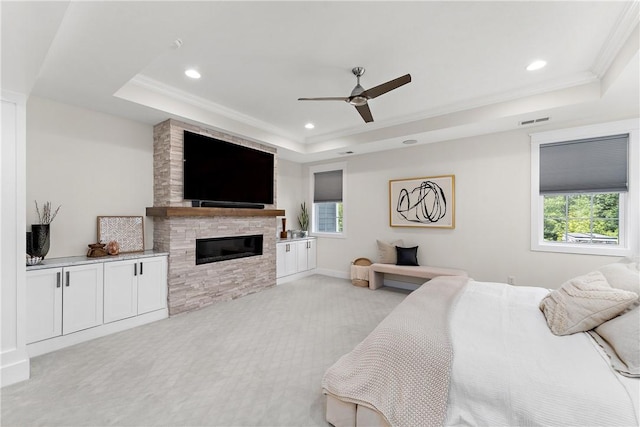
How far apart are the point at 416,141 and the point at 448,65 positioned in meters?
1.89

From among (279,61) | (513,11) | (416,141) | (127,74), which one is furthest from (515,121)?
(127,74)

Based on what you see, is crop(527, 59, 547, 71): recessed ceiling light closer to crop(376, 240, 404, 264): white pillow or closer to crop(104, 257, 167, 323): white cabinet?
crop(376, 240, 404, 264): white pillow

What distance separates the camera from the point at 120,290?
10.2ft

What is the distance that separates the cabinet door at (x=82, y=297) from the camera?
2.72m

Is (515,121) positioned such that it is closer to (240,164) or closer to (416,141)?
(416,141)

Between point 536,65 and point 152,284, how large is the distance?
512cm

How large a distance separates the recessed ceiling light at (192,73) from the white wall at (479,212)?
3.48 metres

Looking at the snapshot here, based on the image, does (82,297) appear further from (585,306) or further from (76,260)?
(585,306)

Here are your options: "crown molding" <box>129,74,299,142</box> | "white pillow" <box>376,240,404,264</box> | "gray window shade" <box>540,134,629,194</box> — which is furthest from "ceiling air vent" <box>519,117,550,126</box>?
"crown molding" <box>129,74,299,142</box>

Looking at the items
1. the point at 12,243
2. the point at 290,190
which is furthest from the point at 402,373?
the point at 290,190

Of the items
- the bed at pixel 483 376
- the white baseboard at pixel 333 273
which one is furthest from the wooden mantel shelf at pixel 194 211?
the bed at pixel 483 376

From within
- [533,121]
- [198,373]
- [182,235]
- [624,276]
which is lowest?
[198,373]

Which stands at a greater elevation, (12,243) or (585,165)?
(585,165)

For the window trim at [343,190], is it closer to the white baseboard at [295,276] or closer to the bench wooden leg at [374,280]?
the white baseboard at [295,276]
